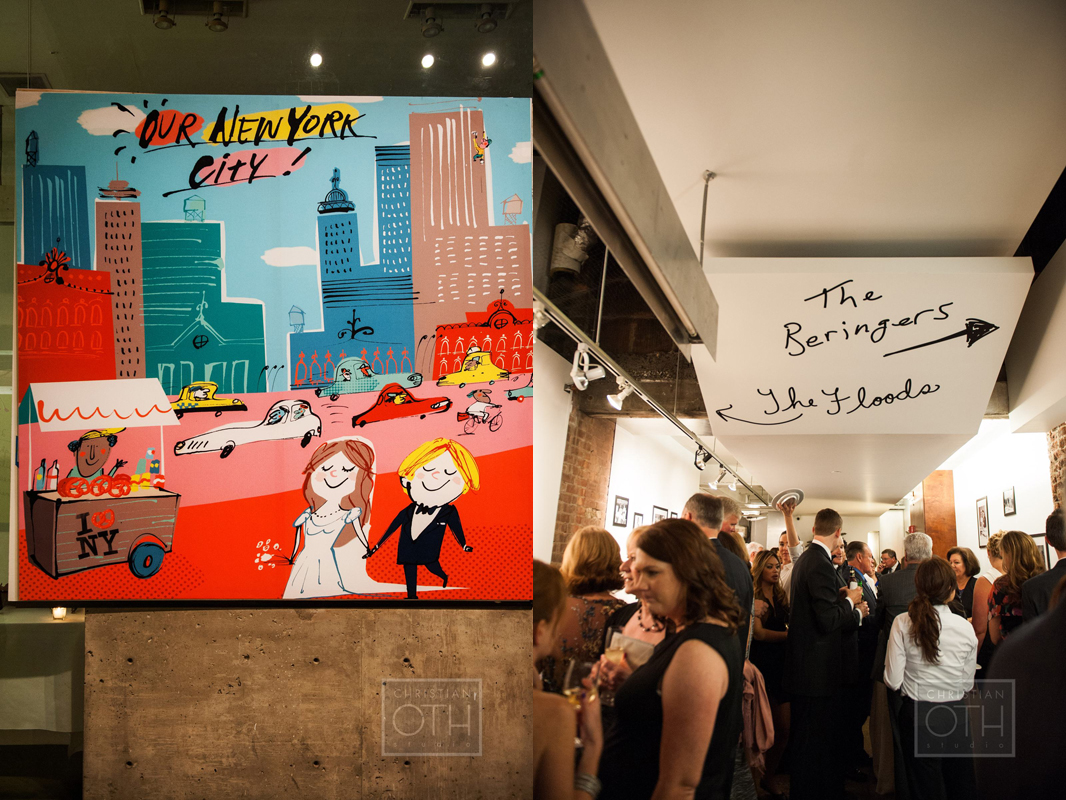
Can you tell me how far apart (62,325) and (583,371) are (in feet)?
5.37

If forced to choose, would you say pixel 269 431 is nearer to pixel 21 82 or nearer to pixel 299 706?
pixel 299 706

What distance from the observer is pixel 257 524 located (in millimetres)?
2131

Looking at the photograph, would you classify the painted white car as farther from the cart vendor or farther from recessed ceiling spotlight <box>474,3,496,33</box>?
recessed ceiling spotlight <box>474,3,496,33</box>

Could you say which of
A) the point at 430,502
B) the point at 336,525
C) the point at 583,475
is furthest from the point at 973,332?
the point at 336,525

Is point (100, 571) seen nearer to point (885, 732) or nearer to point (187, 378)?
point (187, 378)

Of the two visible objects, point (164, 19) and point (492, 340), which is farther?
point (164, 19)

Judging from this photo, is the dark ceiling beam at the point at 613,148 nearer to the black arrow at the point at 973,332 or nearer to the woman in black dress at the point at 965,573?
the black arrow at the point at 973,332

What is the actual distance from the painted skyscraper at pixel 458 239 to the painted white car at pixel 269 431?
17.0 inches

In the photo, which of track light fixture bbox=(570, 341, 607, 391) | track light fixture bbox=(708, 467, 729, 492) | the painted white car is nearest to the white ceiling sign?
track light fixture bbox=(708, 467, 729, 492)

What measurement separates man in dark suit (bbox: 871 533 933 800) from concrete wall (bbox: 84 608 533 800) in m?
1.06

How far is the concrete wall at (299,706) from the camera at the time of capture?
6.82 feet

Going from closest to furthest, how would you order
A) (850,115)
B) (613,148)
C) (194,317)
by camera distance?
(613,148) < (194,317) < (850,115)

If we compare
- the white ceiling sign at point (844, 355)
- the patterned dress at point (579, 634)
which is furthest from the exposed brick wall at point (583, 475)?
the white ceiling sign at point (844, 355)

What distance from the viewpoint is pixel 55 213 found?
2.20 metres
